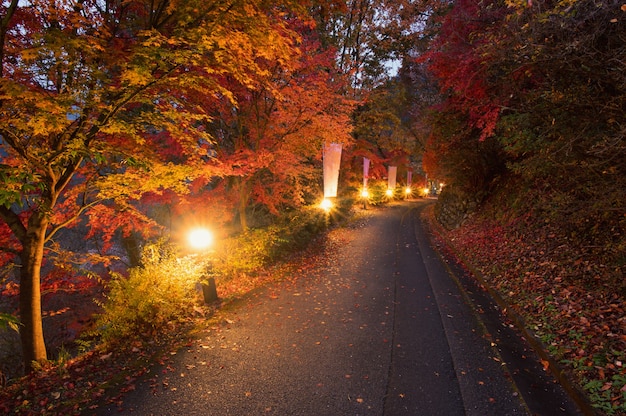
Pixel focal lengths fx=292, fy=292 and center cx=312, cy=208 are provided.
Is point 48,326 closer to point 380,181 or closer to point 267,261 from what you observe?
point 267,261

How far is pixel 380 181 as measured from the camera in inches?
1204

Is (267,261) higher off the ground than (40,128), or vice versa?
(40,128)

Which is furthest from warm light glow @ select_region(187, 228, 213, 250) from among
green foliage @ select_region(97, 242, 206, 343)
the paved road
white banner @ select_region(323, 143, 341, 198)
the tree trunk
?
white banner @ select_region(323, 143, 341, 198)

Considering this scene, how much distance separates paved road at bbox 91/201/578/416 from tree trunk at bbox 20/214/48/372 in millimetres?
2469

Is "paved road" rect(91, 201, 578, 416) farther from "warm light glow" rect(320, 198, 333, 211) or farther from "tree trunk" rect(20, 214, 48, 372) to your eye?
"warm light glow" rect(320, 198, 333, 211)

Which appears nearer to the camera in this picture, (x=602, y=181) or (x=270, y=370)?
(x=270, y=370)

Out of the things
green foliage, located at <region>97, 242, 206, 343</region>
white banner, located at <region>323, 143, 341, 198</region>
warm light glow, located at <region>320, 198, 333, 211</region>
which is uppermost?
white banner, located at <region>323, 143, 341, 198</region>

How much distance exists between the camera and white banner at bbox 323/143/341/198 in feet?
43.5

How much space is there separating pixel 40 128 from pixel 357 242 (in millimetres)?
11315

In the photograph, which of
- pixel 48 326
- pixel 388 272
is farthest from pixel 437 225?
pixel 48 326

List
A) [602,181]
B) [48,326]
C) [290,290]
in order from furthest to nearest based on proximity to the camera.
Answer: [48,326]
[290,290]
[602,181]

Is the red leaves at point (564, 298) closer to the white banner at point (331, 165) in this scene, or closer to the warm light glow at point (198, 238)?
the warm light glow at point (198, 238)

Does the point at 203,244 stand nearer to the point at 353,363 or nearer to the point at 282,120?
the point at 353,363

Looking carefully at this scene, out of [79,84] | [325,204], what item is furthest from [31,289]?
[325,204]
